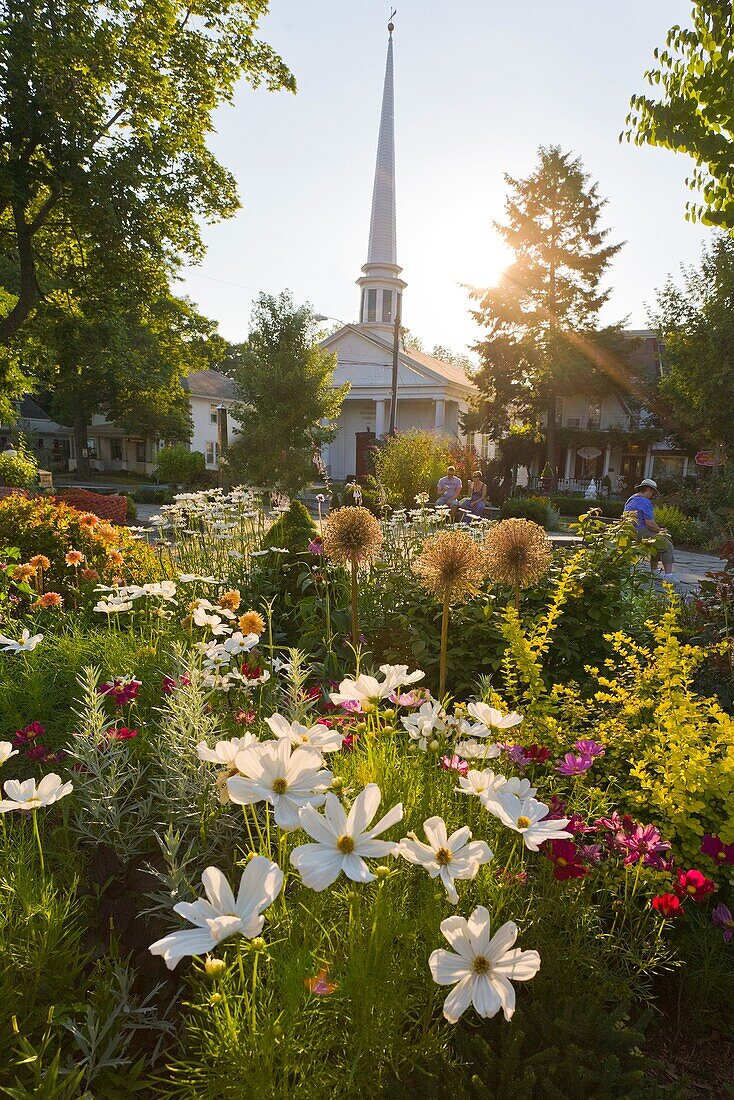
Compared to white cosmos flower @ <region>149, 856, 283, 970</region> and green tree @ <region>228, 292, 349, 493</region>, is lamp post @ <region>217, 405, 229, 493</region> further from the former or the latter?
white cosmos flower @ <region>149, 856, 283, 970</region>

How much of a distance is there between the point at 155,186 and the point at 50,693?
13715 mm

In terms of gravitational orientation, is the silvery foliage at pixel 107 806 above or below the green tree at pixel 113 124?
below

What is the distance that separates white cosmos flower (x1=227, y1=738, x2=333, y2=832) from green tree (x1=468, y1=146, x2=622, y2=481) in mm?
29205

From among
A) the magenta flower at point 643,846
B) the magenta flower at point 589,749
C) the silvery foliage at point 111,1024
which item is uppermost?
the magenta flower at point 589,749

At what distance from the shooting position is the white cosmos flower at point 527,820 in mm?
1274

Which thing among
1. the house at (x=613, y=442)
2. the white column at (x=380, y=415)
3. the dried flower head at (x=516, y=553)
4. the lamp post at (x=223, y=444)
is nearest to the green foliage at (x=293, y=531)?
the dried flower head at (x=516, y=553)

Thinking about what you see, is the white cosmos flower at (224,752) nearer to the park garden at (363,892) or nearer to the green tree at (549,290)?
the park garden at (363,892)

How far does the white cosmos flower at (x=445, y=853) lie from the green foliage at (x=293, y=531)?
485 centimetres

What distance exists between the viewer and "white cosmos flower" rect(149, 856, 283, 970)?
946 mm

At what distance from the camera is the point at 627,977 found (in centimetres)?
173

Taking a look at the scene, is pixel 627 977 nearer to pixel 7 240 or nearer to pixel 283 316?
pixel 7 240

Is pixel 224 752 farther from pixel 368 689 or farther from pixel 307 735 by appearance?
pixel 368 689

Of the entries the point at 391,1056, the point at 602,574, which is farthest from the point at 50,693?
the point at 602,574

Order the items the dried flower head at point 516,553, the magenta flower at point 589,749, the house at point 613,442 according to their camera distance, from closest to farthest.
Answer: the magenta flower at point 589,749 → the dried flower head at point 516,553 → the house at point 613,442
